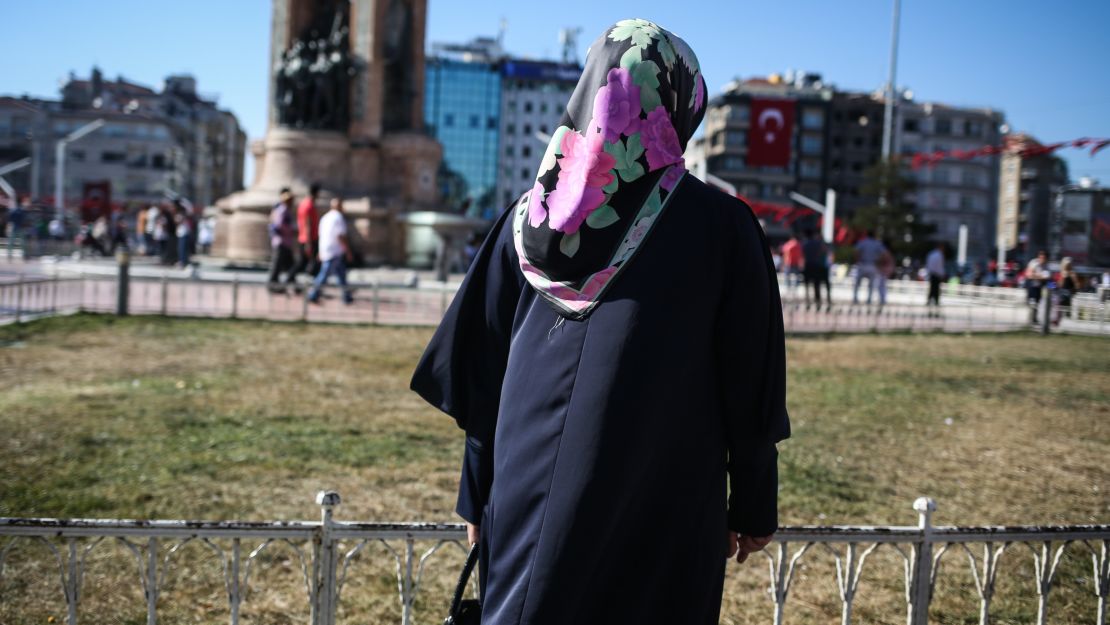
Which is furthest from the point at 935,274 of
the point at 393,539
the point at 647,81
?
the point at 647,81

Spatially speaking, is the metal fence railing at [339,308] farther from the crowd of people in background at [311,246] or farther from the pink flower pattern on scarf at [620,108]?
the pink flower pattern on scarf at [620,108]

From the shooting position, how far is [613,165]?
213 cm

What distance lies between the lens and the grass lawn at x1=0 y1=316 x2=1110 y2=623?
4.10m

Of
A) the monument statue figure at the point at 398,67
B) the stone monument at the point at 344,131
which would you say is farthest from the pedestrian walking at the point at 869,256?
the monument statue figure at the point at 398,67

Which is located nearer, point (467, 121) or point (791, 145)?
point (791, 145)

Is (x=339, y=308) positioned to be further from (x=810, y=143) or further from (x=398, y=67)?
(x=810, y=143)

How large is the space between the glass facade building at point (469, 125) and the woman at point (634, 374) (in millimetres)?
107958

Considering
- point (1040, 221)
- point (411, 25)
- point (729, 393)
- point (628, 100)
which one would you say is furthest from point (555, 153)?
point (1040, 221)

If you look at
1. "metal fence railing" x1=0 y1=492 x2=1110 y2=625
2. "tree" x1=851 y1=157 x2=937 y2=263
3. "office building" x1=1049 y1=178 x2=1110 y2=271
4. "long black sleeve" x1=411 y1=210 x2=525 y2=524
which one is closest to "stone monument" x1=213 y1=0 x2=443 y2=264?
"metal fence railing" x1=0 y1=492 x2=1110 y2=625

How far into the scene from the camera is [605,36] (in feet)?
7.27

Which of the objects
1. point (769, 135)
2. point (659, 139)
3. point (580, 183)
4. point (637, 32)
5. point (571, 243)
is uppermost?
point (769, 135)

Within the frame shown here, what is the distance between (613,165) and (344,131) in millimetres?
22574

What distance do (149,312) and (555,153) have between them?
12585mm

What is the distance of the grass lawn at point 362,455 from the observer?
161 inches
